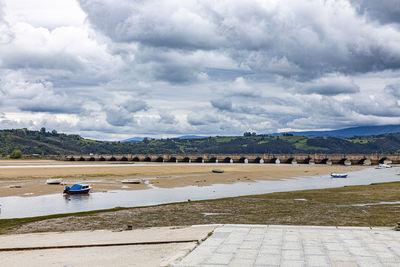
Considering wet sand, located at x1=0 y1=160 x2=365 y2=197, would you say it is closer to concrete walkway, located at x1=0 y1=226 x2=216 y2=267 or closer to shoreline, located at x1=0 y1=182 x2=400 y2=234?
shoreline, located at x1=0 y1=182 x2=400 y2=234

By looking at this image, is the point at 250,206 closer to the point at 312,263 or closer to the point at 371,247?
the point at 371,247

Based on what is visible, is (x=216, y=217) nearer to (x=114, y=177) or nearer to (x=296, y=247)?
(x=296, y=247)

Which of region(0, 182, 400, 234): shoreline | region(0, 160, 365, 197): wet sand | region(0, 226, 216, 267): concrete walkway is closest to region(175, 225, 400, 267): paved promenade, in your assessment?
region(0, 226, 216, 267): concrete walkway

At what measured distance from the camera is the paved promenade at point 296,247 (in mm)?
12648

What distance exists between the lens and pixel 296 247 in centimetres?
1460

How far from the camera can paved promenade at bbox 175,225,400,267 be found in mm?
12648

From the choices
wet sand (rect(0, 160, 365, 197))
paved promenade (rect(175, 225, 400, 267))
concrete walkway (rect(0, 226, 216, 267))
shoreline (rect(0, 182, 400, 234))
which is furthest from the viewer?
wet sand (rect(0, 160, 365, 197))

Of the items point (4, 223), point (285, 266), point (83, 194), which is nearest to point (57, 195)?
point (83, 194)

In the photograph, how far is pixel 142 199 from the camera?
140 feet

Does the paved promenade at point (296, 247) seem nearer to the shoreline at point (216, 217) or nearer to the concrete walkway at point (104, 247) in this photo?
the concrete walkway at point (104, 247)

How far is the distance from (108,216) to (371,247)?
2024cm

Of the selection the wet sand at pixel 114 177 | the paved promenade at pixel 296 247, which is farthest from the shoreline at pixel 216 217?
the wet sand at pixel 114 177

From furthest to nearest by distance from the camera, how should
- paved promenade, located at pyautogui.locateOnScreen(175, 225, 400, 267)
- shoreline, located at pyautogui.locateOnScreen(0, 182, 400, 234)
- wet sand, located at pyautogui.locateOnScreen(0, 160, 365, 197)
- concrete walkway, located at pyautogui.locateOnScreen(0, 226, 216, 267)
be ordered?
1. wet sand, located at pyautogui.locateOnScreen(0, 160, 365, 197)
2. shoreline, located at pyautogui.locateOnScreen(0, 182, 400, 234)
3. concrete walkway, located at pyautogui.locateOnScreen(0, 226, 216, 267)
4. paved promenade, located at pyautogui.locateOnScreen(175, 225, 400, 267)

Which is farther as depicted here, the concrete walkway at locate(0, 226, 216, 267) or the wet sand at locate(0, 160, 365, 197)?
the wet sand at locate(0, 160, 365, 197)
